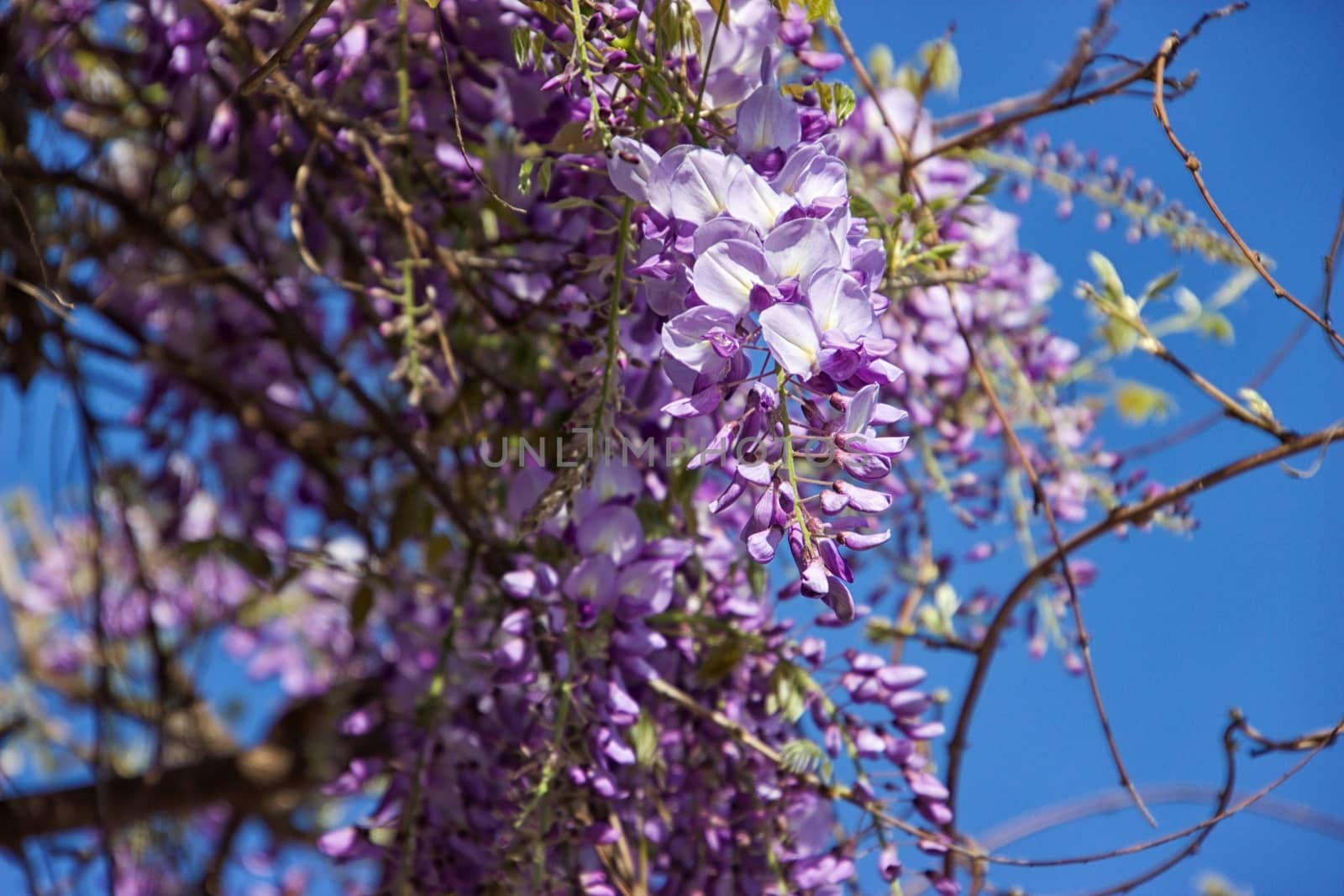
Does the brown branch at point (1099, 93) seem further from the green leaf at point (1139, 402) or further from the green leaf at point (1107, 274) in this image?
the green leaf at point (1139, 402)

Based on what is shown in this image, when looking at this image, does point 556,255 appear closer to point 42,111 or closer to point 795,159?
point 795,159

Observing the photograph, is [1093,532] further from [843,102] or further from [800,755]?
[843,102]

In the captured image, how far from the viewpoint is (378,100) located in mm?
972

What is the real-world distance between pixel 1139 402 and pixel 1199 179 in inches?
24.2

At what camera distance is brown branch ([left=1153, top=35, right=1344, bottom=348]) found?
69cm

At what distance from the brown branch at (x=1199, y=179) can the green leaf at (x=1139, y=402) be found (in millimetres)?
505

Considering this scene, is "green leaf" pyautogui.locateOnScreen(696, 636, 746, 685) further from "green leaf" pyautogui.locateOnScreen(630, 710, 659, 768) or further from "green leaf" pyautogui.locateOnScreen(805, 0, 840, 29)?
"green leaf" pyautogui.locateOnScreen(805, 0, 840, 29)

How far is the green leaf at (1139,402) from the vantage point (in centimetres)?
125

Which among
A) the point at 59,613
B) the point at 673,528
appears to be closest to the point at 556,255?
the point at 673,528

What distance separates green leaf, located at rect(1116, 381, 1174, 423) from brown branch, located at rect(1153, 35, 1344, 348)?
1.66ft

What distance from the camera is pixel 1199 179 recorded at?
2.26 feet

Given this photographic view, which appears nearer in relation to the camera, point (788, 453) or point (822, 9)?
point (788, 453)

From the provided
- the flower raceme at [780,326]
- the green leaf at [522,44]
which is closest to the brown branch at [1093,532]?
the flower raceme at [780,326]

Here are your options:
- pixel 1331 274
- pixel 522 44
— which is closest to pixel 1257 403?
pixel 1331 274
